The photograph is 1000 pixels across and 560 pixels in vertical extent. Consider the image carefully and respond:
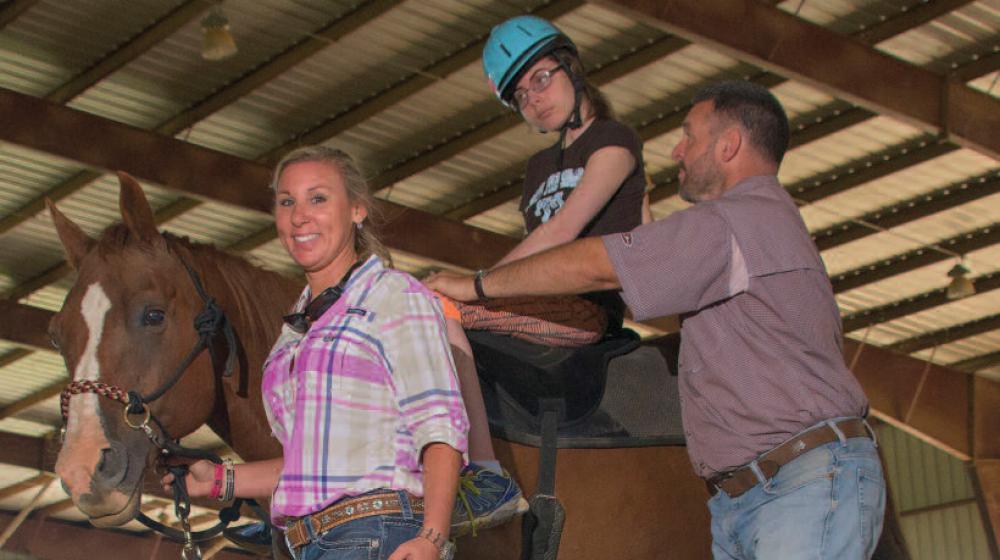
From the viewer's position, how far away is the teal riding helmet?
5.07 metres

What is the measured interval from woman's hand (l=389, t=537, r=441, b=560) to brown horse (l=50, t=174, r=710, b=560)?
1140 mm

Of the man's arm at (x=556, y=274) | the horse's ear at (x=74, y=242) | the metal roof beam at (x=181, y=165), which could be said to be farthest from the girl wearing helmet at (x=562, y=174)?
the metal roof beam at (x=181, y=165)

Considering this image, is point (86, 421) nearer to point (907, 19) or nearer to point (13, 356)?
point (907, 19)

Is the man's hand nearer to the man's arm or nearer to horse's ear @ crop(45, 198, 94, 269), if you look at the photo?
the man's arm

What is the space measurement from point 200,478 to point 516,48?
187cm

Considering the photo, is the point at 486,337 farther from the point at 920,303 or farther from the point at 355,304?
the point at 920,303

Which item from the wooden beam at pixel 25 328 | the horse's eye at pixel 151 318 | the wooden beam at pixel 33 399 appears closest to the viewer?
the horse's eye at pixel 151 318

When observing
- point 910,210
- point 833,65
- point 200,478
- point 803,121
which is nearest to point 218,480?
point 200,478

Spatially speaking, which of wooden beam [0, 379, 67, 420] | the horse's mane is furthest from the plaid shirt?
wooden beam [0, 379, 67, 420]

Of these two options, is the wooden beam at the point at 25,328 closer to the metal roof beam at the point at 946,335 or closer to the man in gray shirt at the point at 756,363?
the metal roof beam at the point at 946,335

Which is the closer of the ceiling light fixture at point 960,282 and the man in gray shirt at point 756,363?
the man in gray shirt at point 756,363

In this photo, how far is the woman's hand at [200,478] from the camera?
423 centimetres

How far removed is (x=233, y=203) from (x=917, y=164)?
6.25 meters

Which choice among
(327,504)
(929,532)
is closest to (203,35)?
(327,504)
